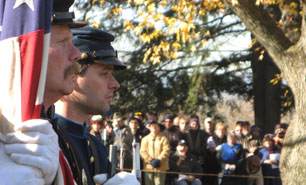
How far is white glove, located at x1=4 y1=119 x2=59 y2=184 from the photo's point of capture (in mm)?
1559

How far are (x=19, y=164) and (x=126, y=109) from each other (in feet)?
52.9

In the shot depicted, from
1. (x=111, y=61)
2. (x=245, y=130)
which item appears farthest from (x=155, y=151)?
(x=111, y=61)

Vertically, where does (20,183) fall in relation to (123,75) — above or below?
below

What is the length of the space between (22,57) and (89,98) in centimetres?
135

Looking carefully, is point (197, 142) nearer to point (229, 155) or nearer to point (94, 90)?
point (229, 155)

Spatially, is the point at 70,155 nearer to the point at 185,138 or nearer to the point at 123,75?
the point at 185,138

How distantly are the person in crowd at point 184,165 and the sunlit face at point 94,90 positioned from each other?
6.70m

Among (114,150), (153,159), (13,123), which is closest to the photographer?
(13,123)

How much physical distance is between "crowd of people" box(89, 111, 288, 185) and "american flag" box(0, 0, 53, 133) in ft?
24.7

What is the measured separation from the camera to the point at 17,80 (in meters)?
1.71

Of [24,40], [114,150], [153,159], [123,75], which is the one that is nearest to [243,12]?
[153,159]

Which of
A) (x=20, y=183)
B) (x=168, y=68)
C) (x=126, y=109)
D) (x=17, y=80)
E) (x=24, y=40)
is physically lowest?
(x=20, y=183)

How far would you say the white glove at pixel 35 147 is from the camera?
1559 mm

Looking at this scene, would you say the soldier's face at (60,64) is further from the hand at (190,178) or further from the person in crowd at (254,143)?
the person in crowd at (254,143)
